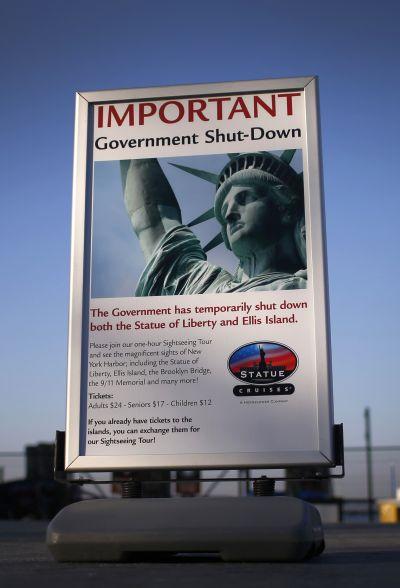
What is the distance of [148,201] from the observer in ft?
15.6

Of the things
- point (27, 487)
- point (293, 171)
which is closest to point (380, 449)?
point (27, 487)

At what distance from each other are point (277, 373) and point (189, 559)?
987 mm

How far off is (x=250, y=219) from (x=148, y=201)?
59 centimetres

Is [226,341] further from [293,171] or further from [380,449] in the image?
[380,449]

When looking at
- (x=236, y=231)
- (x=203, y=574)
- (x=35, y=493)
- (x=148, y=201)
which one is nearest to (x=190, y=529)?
(x=203, y=574)

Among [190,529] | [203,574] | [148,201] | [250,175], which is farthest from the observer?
[148,201]

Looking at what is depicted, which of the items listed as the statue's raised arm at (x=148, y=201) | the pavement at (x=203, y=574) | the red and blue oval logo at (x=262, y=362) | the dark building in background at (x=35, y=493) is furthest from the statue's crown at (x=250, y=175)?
the dark building in background at (x=35, y=493)

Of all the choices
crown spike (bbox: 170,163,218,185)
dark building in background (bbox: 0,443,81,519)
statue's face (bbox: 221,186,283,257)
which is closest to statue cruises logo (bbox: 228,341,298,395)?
statue's face (bbox: 221,186,283,257)

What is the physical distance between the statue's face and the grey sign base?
4.42ft

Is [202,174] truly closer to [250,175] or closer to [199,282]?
[250,175]

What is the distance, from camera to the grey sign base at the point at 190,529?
146 inches

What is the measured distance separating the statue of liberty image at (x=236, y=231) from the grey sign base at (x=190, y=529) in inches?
44.4

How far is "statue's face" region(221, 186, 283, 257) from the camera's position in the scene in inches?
178

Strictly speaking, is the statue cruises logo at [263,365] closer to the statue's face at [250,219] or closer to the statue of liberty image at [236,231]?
the statue of liberty image at [236,231]
